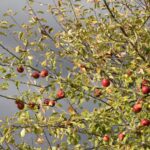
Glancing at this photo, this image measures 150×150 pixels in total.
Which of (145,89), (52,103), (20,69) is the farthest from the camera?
(20,69)

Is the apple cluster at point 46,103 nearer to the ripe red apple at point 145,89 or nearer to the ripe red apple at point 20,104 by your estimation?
the ripe red apple at point 20,104

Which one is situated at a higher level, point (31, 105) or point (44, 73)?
point (44, 73)

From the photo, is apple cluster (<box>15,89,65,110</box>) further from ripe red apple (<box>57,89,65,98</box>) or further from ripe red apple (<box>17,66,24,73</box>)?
ripe red apple (<box>17,66,24,73</box>)

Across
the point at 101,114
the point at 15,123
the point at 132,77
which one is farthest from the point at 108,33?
the point at 15,123

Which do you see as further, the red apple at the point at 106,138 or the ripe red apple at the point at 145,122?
the red apple at the point at 106,138

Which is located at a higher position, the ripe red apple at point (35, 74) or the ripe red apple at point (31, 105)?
the ripe red apple at point (35, 74)

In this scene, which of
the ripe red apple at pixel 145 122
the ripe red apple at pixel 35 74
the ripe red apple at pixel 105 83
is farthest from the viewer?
the ripe red apple at pixel 35 74

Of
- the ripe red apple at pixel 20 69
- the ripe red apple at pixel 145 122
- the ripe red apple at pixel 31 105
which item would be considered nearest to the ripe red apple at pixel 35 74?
the ripe red apple at pixel 20 69

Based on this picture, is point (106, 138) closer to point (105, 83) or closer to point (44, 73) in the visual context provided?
point (105, 83)

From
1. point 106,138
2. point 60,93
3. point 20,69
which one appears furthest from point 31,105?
point 106,138

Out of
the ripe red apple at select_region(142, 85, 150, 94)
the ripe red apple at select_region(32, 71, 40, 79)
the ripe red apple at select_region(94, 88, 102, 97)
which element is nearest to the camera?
the ripe red apple at select_region(142, 85, 150, 94)

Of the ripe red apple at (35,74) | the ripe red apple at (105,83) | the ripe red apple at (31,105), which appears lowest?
the ripe red apple at (31,105)

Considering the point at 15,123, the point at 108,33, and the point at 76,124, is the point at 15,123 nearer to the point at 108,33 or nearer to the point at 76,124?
the point at 76,124

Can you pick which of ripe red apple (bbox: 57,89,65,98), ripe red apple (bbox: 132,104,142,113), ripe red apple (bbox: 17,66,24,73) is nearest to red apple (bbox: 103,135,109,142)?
ripe red apple (bbox: 132,104,142,113)
